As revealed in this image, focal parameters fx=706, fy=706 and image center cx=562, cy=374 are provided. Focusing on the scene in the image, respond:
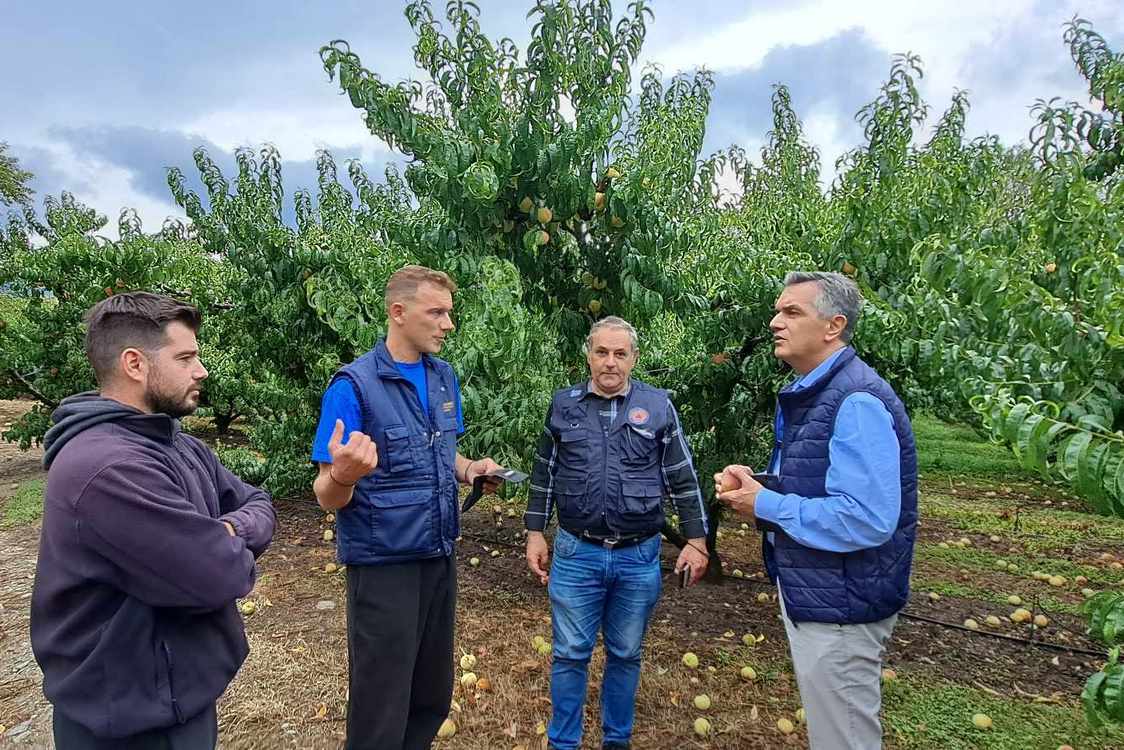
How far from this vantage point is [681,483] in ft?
10.3

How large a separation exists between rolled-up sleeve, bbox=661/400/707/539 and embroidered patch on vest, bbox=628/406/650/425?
14 cm

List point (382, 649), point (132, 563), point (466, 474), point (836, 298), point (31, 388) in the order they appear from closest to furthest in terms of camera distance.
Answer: point (132, 563) < point (836, 298) < point (382, 649) < point (466, 474) < point (31, 388)

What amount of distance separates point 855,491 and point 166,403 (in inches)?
79.8

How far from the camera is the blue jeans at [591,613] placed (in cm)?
299

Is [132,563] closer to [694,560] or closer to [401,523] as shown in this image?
[401,523]

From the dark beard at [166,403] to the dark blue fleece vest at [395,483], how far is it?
72cm

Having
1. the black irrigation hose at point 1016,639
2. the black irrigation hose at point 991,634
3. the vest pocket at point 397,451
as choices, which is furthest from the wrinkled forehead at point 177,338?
the black irrigation hose at point 1016,639

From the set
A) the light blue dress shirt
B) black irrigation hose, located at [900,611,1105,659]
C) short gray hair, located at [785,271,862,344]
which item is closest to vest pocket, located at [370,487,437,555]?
the light blue dress shirt

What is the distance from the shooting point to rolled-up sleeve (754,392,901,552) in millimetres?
2156

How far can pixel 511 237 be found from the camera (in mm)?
3961

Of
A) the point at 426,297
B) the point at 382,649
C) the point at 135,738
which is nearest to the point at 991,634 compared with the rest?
the point at 382,649

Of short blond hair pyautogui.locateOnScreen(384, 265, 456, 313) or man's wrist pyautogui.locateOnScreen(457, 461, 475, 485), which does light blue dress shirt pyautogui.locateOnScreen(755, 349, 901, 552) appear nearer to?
man's wrist pyautogui.locateOnScreen(457, 461, 475, 485)

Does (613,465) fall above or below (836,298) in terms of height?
below

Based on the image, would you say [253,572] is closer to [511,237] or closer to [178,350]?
[178,350]
